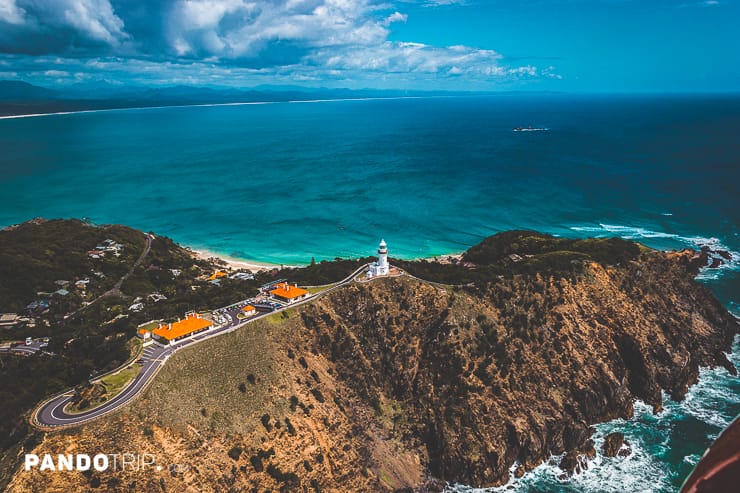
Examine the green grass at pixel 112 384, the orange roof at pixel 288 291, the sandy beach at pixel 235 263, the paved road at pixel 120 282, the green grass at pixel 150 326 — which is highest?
the orange roof at pixel 288 291

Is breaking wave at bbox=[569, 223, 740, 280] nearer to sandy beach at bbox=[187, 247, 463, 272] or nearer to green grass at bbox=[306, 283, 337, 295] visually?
sandy beach at bbox=[187, 247, 463, 272]

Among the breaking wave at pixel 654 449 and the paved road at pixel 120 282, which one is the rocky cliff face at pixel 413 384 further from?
the paved road at pixel 120 282

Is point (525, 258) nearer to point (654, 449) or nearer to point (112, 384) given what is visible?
point (654, 449)

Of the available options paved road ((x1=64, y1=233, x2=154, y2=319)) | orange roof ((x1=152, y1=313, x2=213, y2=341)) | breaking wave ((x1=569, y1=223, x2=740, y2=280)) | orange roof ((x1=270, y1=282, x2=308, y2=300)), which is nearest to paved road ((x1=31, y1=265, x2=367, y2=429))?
orange roof ((x1=152, y1=313, x2=213, y2=341))

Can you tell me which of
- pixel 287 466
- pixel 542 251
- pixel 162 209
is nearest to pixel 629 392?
pixel 542 251

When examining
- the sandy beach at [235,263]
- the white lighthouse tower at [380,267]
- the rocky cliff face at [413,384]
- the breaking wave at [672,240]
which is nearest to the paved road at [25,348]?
the rocky cliff face at [413,384]

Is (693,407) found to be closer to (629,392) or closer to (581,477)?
(629,392)

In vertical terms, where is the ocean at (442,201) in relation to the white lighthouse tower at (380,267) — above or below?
below

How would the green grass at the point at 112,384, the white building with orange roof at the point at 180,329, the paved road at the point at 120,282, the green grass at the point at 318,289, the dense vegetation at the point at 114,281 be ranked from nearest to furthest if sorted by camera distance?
the green grass at the point at 112,384
the dense vegetation at the point at 114,281
the white building with orange roof at the point at 180,329
the green grass at the point at 318,289
the paved road at the point at 120,282
